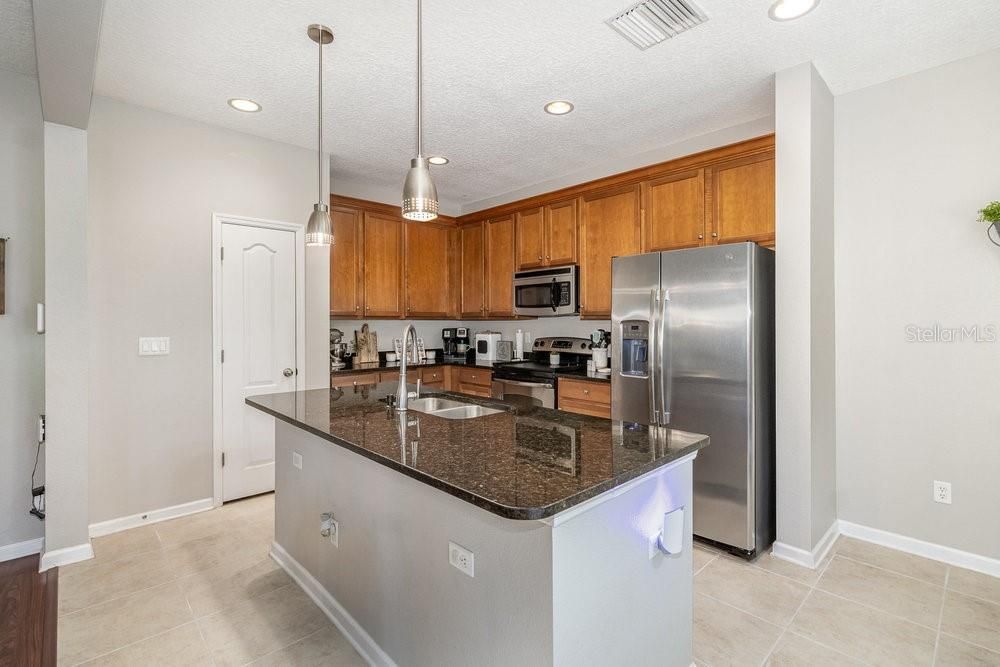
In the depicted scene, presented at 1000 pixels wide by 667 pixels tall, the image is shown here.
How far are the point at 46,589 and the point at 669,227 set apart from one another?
4064 millimetres

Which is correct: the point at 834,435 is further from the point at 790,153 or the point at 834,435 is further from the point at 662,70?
the point at 662,70

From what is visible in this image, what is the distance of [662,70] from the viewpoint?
2615 mm

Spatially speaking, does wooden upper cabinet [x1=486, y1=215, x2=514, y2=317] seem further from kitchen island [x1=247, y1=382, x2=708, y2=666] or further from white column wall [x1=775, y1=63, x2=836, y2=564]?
kitchen island [x1=247, y1=382, x2=708, y2=666]

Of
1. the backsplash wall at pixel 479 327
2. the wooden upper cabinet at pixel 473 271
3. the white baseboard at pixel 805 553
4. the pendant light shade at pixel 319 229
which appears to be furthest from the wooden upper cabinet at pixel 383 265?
the white baseboard at pixel 805 553

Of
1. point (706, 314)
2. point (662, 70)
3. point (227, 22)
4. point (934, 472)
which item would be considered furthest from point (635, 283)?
point (227, 22)

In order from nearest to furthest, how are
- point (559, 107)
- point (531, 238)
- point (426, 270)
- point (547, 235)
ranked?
point (559, 107) < point (547, 235) < point (531, 238) < point (426, 270)

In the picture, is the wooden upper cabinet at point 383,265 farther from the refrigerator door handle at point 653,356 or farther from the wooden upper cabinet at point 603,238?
the refrigerator door handle at point 653,356

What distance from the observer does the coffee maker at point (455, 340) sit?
18.2ft

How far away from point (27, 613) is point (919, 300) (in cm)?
455

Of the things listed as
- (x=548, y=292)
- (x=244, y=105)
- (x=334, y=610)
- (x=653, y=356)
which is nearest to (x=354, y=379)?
(x=548, y=292)

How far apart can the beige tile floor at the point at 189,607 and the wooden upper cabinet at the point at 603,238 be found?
2.81 metres

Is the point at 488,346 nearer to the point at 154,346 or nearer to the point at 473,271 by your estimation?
the point at 473,271

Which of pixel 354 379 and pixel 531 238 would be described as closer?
pixel 354 379

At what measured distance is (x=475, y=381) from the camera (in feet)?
15.6
